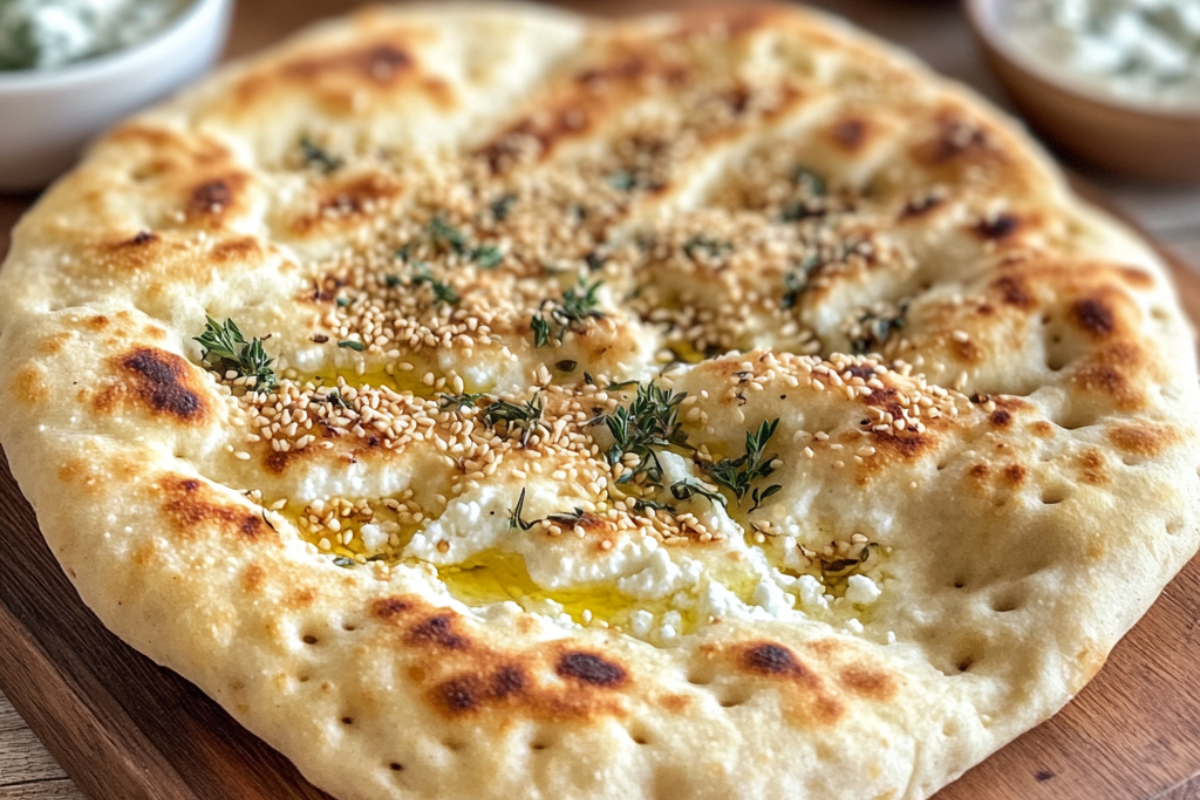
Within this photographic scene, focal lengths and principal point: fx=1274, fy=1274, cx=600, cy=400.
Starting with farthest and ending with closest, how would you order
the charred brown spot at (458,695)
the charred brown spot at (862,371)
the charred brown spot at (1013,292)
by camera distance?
1. the charred brown spot at (1013,292)
2. the charred brown spot at (862,371)
3. the charred brown spot at (458,695)

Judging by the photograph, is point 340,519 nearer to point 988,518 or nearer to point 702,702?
point 702,702

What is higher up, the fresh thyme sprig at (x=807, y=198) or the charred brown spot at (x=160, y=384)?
the charred brown spot at (x=160, y=384)

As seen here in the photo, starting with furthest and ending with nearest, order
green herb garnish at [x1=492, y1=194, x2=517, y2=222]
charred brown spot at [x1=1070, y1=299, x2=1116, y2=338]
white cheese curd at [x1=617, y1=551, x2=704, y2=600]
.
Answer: green herb garnish at [x1=492, y1=194, x2=517, y2=222] → charred brown spot at [x1=1070, y1=299, x2=1116, y2=338] → white cheese curd at [x1=617, y1=551, x2=704, y2=600]

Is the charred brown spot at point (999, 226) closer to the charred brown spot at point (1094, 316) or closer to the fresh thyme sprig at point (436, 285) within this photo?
the charred brown spot at point (1094, 316)

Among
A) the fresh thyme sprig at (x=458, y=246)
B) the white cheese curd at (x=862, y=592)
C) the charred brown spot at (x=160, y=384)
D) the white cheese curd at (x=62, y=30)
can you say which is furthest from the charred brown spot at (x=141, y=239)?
the white cheese curd at (x=862, y=592)

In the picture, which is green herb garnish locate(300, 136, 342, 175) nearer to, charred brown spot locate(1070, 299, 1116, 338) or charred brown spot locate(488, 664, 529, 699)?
charred brown spot locate(488, 664, 529, 699)

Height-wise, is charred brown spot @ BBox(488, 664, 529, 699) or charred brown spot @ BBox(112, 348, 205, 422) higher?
charred brown spot @ BBox(112, 348, 205, 422)

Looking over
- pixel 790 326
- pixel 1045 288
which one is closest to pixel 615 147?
pixel 790 326

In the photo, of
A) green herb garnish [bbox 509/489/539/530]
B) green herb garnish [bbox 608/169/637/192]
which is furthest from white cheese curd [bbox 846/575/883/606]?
green herb garnish [bbox 608/169/637/192]
